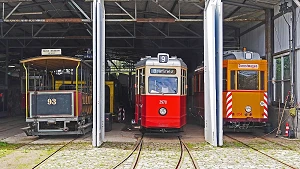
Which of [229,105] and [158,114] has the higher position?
[229,105]

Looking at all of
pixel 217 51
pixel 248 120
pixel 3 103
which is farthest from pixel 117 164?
pixel 3 103

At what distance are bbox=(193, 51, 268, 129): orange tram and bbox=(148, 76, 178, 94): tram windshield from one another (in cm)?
245

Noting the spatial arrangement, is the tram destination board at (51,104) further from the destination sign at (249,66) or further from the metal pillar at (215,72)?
the destination sign at (249,66)

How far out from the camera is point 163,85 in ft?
45.4

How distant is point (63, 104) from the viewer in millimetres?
13836

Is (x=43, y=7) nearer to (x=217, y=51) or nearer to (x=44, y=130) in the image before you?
(x=44, y=130)

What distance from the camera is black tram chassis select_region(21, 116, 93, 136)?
1372 cm

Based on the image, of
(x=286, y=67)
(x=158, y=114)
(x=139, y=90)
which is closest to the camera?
(x=158, y=114)

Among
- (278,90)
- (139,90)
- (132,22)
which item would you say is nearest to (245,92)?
(278,90)

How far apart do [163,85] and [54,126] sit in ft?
12.8

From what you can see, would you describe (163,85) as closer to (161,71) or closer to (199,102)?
(161,71)

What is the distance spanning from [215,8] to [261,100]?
4519 millimetres

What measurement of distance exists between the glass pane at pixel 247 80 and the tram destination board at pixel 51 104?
6097mm

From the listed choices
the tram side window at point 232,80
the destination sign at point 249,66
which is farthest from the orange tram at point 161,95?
the destination sign at point 249,66
